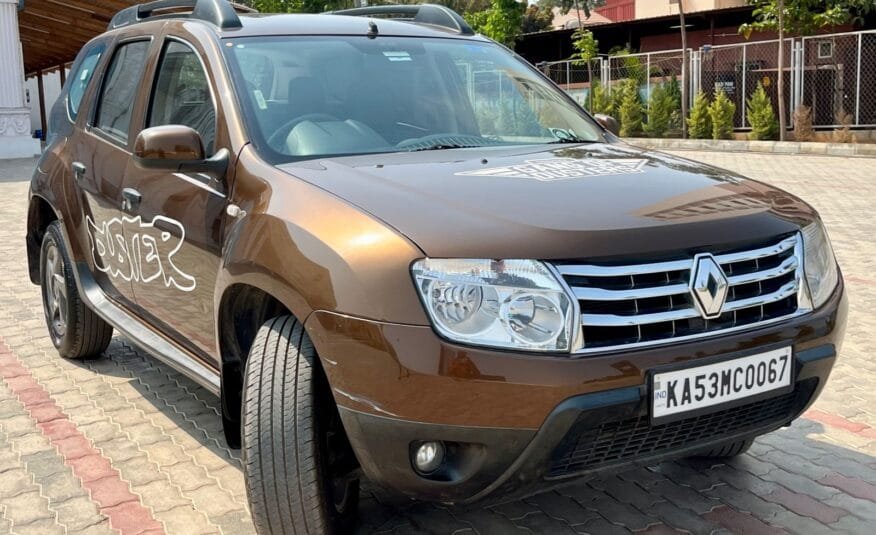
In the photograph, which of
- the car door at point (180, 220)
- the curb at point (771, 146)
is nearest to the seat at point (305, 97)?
the car door at point (180, 220)

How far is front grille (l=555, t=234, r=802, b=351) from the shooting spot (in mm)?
2430

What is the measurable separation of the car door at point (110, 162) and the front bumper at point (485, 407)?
1922 millimetres

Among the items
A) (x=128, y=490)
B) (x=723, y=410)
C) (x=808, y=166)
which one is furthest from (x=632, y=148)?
(x=808, y=166)

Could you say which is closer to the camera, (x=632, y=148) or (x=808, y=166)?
(x=632, y=148)

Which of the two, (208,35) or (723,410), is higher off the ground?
(208,35)

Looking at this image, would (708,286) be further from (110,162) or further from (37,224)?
(37,224)

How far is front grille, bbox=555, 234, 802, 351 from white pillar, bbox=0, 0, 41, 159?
22116 millimetres

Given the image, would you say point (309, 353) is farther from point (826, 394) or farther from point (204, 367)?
point (826, 394)

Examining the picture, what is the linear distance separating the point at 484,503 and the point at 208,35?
2.16 m

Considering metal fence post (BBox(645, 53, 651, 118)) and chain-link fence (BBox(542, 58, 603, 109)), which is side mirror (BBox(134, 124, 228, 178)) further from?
chain-link fence (BBox(542, 58, 603, 109))

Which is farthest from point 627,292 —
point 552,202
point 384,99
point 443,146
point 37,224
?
point 37,224

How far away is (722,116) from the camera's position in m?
22.2

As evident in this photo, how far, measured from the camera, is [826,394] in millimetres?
4668

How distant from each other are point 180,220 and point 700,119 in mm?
20946
